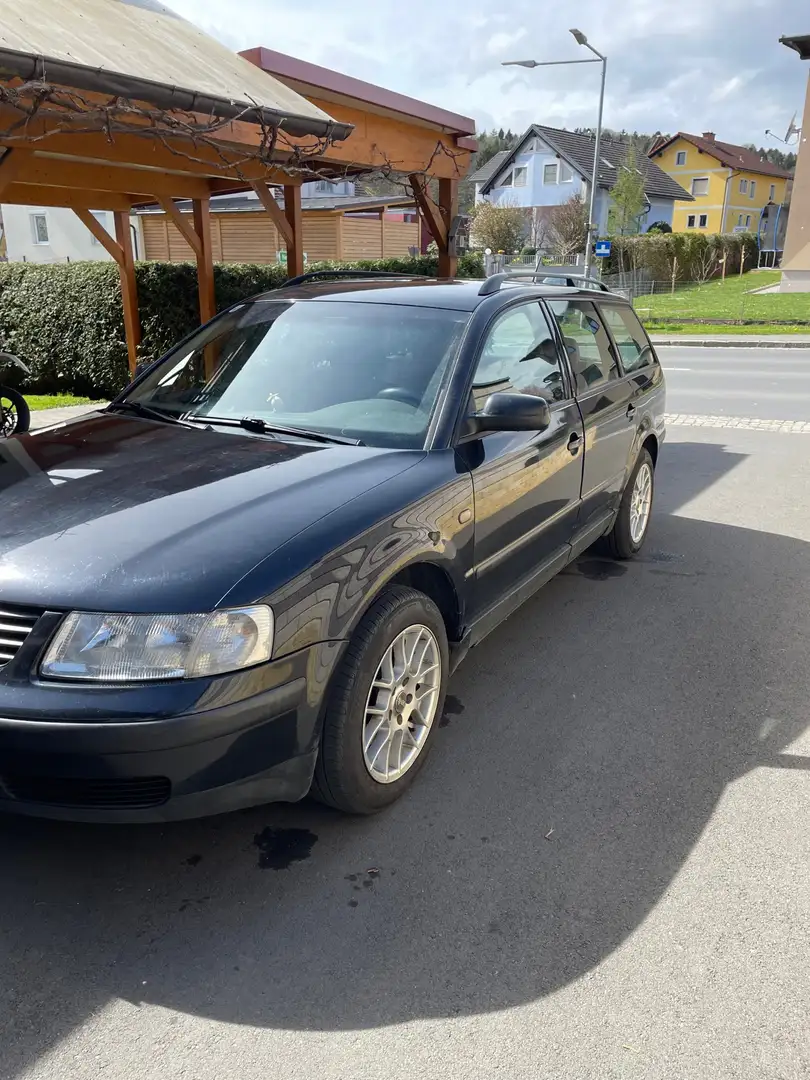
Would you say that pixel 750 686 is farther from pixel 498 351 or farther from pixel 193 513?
pixel 193 513

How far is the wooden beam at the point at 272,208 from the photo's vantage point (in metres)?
8.86

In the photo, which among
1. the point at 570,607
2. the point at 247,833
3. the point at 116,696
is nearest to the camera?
the point at 116,696

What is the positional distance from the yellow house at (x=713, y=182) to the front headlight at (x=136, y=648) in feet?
239

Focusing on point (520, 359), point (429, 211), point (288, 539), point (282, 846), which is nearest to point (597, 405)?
point (520, 359)

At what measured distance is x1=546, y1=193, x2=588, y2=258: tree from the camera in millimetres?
45312

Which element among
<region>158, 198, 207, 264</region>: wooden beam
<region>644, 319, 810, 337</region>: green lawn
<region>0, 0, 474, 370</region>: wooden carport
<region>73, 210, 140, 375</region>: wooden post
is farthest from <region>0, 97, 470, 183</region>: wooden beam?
<region>644, 319, 810, 337</region>: green lawn

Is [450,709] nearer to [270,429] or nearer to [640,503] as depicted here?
[270,429]

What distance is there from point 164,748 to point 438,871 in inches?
39.5

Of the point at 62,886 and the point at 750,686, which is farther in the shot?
the point at 750,686

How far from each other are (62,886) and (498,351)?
8.74 ft

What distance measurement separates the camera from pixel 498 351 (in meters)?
3.86

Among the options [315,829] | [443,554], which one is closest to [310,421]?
[443,554]

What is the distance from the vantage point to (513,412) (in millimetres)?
3359

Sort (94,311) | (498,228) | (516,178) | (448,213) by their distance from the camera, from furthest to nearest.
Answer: (516,178) → (498,228) → (94,311) → (448,213)
